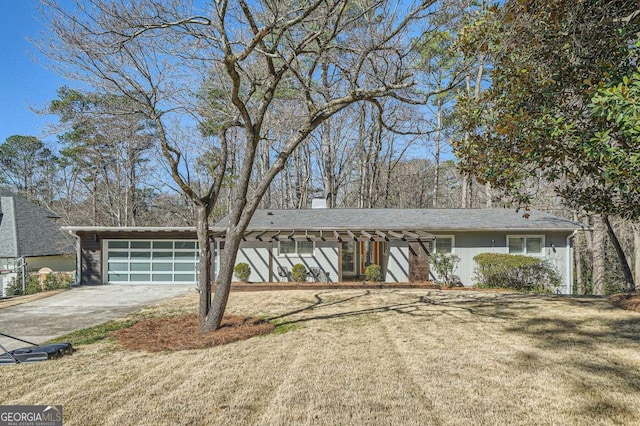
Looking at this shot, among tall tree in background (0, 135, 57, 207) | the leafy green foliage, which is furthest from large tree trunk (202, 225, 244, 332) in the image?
tall tree in background (0, 135, 57, 207)

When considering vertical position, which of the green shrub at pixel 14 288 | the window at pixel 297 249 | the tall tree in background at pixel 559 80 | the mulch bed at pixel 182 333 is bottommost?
the green shrub at pixel 14 288

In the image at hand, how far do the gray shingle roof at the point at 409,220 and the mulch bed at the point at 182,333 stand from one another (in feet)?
22.5

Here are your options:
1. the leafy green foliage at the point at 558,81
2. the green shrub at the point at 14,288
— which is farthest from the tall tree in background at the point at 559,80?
the green shrub at the point at 14,288

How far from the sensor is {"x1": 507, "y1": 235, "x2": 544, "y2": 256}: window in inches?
529

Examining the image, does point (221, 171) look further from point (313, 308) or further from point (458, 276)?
point (458, 276)

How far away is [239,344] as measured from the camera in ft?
18.0

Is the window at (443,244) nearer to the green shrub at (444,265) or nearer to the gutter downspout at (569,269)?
the green shrub at (444,265)

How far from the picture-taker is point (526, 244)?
13469mm

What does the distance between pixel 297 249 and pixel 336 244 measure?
5.09 feet

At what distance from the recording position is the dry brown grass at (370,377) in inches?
127

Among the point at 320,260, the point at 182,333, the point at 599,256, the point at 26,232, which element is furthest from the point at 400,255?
the point at 26,232

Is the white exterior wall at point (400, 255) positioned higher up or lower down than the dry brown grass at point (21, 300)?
higher up

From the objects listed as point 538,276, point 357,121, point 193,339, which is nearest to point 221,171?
point 193,339

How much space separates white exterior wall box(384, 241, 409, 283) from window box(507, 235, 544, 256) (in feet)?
13.1
